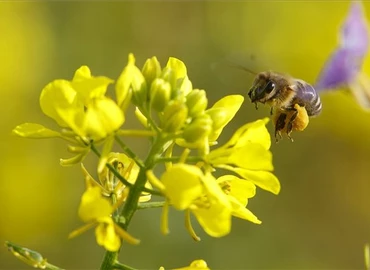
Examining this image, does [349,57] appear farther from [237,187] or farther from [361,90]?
[237,187]

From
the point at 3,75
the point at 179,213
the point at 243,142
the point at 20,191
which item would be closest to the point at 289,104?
the point at 243,142

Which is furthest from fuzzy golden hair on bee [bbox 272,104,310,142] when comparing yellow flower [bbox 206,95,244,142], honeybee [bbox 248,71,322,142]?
yellow flower [bbox 206,95,244,142]

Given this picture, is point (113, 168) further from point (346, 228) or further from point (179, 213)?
point (346, 228)

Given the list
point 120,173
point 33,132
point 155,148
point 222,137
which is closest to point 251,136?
point 155,148

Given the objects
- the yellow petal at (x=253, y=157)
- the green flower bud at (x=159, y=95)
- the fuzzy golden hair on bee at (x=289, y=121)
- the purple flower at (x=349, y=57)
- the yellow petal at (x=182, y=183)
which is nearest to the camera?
the yellow petal at (x=182, y=183)

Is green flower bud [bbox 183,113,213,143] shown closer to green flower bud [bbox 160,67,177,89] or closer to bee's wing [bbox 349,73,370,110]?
green flower bud [bbox 160,67,177,89]

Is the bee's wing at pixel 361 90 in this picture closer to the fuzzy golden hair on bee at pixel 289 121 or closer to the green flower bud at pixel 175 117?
the fuzzy golden hair on bee at pixel 289 121

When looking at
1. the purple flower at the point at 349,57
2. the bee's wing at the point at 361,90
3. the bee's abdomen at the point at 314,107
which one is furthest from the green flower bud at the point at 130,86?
the purple flower at the point at 349,57
